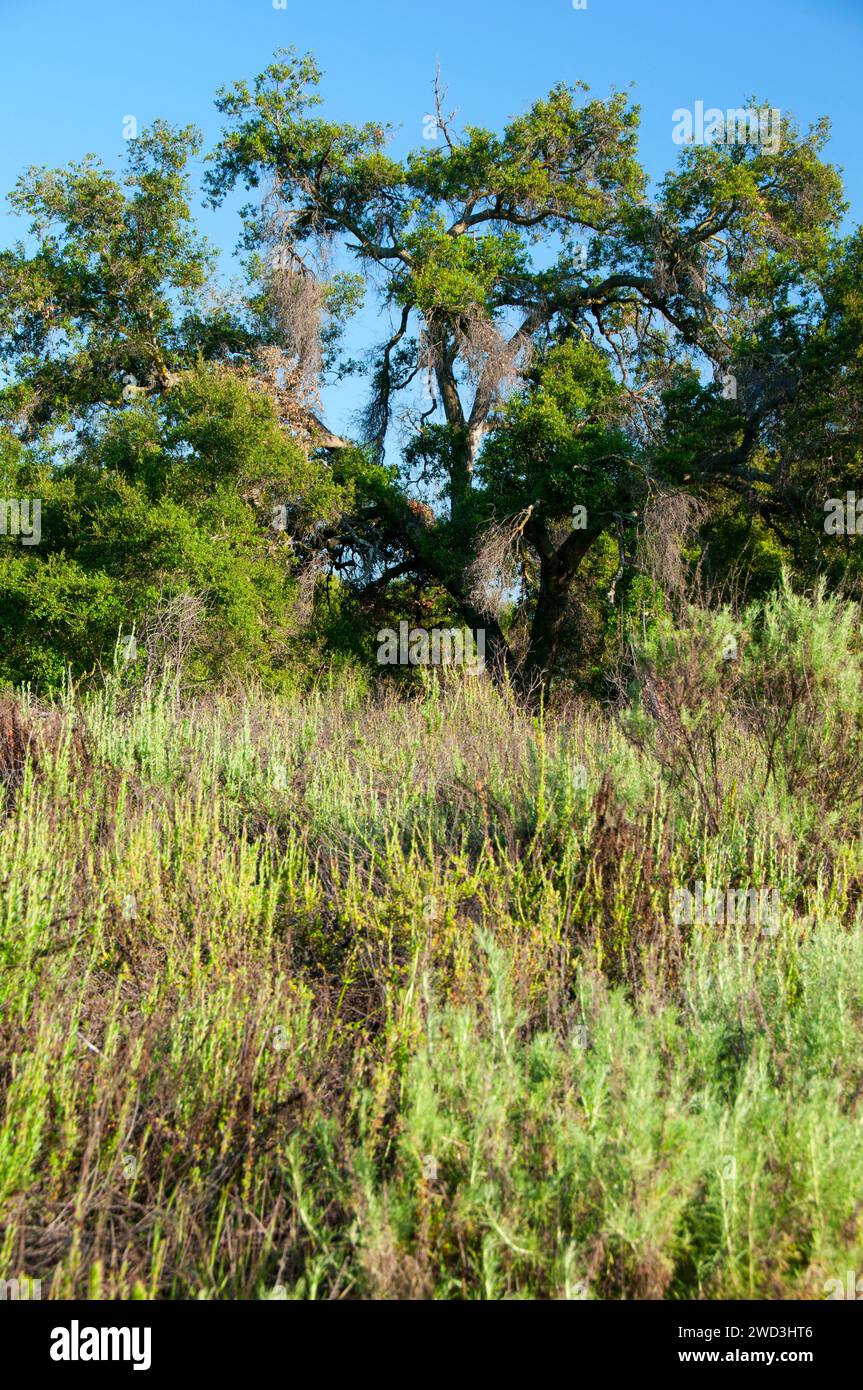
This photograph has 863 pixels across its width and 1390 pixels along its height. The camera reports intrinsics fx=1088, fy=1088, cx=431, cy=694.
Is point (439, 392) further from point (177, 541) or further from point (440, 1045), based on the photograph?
point (440, 1045)

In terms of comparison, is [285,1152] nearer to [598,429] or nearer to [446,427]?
[598,429]

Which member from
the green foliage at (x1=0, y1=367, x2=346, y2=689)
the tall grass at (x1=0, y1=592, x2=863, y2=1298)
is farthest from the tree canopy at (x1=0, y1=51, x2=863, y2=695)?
the tall grass at (x1=0, y1=592, x2=863, y2=1298)

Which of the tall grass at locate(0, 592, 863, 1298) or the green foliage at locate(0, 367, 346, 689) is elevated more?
the green foliage at locate(0, 367, 346, 689)

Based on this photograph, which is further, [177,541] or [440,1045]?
[177,541]

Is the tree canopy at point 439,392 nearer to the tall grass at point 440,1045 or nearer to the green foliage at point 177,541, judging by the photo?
the green foliage at point 177,541

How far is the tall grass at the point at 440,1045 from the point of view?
2928mm

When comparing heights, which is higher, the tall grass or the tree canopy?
the tree canopy

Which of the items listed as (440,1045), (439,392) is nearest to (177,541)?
(439,392)

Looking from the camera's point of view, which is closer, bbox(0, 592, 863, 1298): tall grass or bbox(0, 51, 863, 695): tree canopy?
bbox(0, 592, 863, 1298): tall grass

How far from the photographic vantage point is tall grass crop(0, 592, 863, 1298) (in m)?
2.93

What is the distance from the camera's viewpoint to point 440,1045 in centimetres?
366

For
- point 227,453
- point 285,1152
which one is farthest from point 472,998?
point 227,453

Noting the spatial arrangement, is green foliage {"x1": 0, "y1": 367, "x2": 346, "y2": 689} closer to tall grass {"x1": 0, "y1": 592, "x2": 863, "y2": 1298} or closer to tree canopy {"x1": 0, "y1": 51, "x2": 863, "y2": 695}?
tree canopy {"x1": 0, "y1": 51, "x2": 863, "y2": 695}

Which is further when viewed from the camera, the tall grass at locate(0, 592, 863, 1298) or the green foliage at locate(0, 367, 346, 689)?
the green foliage at locate(0, 367, 346, 689)
